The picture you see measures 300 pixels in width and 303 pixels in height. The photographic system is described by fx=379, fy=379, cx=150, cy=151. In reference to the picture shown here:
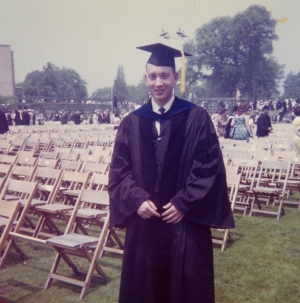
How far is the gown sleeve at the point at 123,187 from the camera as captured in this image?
253cm

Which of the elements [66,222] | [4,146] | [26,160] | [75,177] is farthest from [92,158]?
[4,146]

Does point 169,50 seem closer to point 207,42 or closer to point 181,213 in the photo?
point 181,213

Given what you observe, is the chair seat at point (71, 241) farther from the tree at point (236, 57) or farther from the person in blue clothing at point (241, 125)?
the tree at point (236, 57)

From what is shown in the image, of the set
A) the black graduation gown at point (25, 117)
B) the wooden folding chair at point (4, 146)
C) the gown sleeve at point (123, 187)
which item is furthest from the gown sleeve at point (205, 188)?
the black graduation gown at point (25, 117)

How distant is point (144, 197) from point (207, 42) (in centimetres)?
5095

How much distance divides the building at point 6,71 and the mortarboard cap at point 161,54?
22.2m

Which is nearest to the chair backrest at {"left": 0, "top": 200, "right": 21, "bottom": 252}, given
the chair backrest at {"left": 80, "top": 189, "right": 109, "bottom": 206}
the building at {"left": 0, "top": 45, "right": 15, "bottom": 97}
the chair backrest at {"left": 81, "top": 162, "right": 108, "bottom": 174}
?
the chair backrest at {"left": 80, "top": 189, "right": 109, "bottom": 206}

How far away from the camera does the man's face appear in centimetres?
265

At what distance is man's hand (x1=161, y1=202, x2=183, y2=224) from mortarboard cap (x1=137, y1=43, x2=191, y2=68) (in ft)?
3.35

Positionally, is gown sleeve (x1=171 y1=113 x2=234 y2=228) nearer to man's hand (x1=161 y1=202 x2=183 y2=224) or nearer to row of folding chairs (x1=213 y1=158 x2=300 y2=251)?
man's hand (x1=161 y1=202 x2=183 y2=224)

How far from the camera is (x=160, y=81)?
2641 millimetres

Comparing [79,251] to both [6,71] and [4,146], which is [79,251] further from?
[6,71]

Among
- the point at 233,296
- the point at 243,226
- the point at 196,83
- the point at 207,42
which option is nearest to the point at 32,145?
the point at 243,226

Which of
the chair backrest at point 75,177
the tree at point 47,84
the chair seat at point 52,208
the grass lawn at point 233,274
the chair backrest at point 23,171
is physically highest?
the chair backrest at point 75,177
